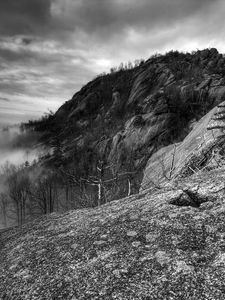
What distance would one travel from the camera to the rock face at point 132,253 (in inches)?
98.1

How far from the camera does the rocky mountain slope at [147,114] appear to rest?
83.2m

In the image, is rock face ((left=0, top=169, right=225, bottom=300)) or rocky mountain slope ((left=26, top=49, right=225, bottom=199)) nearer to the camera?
rock face ((left=0, top=169, right=225, bottom=300))

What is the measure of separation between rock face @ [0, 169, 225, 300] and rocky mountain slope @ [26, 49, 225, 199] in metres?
25.5

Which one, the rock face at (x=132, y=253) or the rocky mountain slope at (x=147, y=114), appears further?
the rocky mountain slope at (x=147, y=114)

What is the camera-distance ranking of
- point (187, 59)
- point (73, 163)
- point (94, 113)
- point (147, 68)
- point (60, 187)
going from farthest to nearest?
point (94, 113)
point (147, 68)
point (187, 59)
point (73, 163)
point (60, 187)

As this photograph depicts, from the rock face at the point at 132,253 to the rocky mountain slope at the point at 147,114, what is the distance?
83.8 ft

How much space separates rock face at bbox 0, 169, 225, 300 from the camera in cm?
249

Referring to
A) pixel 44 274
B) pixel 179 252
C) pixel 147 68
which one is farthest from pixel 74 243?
pixel 147 68

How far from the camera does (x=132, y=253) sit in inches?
119

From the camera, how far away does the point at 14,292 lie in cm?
281

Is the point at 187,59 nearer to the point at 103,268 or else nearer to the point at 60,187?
the point at 60,187

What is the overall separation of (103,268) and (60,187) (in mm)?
111055

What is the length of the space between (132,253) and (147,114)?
95768mm

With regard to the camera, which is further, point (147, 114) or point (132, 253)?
point (147, 114)
